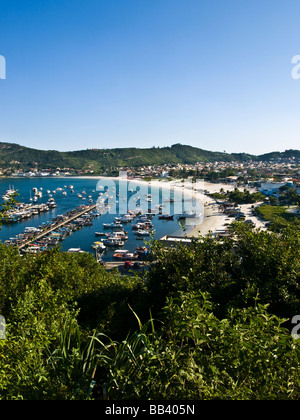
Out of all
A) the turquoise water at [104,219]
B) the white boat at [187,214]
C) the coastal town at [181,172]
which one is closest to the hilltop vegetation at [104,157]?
the coastal town at [181,172]

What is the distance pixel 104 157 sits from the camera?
152500 mm

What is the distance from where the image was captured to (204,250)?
22.0 ft

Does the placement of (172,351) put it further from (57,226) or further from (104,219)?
(104,219)

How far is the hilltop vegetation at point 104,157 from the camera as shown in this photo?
134m

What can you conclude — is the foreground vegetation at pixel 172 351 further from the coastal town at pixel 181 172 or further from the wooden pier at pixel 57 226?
the coastal town at pixel 181 172

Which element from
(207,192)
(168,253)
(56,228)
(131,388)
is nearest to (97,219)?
(56,228)

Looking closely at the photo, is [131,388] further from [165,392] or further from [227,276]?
[227,276]

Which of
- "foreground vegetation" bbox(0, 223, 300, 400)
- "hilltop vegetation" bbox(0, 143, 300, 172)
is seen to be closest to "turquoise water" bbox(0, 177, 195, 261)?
"foreground vegetation" bbox(0, 223, 300, 400)

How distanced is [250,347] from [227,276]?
156 inches

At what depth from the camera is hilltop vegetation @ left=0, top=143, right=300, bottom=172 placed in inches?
5256

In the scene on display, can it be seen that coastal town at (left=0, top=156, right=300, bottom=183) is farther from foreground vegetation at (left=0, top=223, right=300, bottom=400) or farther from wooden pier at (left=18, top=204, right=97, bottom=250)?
foreground vegetation at (left=0, top=223, right=300, bottom=400)

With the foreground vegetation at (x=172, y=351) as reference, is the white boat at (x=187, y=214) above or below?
below

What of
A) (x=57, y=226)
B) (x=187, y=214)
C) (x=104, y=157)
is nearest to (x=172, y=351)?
(x=57, y=226)

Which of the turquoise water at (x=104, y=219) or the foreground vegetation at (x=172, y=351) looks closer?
the foreground vegetation at (x=172, y=351)
